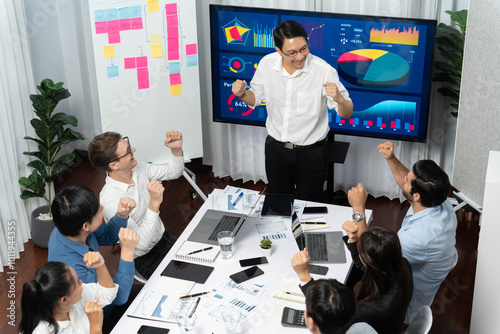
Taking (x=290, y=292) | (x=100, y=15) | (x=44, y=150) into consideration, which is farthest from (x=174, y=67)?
(x=290, y=292)

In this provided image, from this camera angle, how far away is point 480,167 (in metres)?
4.07

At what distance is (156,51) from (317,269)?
7.80 feet

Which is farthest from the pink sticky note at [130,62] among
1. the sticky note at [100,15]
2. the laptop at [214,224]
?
the laptop at [214,224]

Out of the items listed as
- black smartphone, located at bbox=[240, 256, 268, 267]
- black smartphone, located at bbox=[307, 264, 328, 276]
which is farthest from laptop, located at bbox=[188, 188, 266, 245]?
black smartphone, located at bbox=[307, 264, 328, 276]

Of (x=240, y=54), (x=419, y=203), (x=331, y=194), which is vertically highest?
(x=240, y=54)

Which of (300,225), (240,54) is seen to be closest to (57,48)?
(240,54)

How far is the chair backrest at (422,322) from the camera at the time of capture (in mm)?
2539

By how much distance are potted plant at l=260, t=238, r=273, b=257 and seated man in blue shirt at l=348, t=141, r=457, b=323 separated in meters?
0.49

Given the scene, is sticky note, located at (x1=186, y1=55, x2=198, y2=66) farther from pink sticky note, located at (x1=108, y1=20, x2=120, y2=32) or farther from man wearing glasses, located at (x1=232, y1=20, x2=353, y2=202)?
man wearing glasses, located at (x1=232, y1=20, x2=353, y2=202)

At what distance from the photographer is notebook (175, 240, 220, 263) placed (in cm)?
315

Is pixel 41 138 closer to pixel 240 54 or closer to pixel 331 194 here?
pixel 240 54

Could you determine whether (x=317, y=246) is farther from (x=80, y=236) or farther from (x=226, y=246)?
(x=80, y=236)

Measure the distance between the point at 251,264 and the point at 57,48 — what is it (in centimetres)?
340

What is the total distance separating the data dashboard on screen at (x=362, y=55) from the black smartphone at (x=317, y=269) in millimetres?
1871
